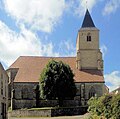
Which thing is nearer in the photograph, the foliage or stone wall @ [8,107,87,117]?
the foliage

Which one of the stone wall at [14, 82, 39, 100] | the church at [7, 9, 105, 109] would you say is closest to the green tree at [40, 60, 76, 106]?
the church at [7, 9, 105, 109]

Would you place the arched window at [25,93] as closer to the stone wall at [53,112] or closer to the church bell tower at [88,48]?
the church bell tower at [88,48]

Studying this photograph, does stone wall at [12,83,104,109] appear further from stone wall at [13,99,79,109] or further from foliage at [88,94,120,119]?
foliage at [88,94,120,119]

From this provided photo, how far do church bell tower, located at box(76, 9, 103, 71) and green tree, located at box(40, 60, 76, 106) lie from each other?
10726 millimetres

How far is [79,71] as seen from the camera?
7519 cm

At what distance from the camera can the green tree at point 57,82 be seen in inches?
2530

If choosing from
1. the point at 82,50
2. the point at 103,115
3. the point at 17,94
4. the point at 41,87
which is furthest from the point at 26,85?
the point at 103,115

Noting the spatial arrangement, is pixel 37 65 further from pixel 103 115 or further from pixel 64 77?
pixel 103 115

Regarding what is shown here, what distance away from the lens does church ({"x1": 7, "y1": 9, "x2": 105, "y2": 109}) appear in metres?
72.4

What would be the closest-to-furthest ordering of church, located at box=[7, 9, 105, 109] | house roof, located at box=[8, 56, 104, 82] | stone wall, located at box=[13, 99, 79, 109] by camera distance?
stone wall, located at box=[13, 99, 79, 109] < church, located at box=[7, 9, 105, 109] < house roof, located at box=[8, 56, 104, 82]

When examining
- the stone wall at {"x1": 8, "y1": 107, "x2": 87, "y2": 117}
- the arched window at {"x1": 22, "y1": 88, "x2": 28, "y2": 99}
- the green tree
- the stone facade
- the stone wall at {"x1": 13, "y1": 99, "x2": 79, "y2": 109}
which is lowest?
the stone wall at {"x1": 13, "y1": 99, "x2": 79, "y2": 109}

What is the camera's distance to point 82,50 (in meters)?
77.7

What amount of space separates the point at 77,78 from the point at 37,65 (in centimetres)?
917

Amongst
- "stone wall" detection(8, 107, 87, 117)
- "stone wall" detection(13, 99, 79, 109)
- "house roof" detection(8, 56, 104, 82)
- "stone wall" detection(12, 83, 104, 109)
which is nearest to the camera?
"stone wall" detection(8, 107, 87, 117)
